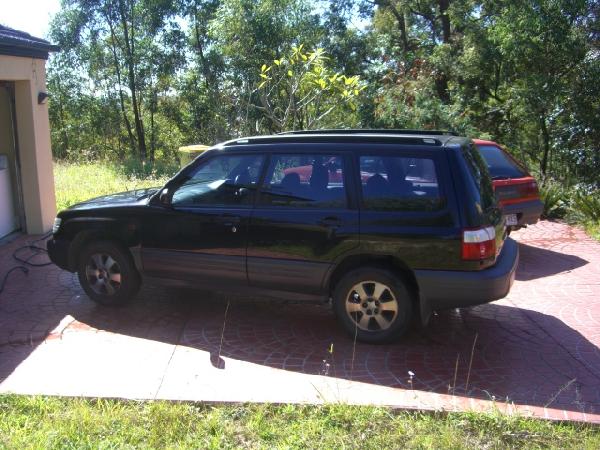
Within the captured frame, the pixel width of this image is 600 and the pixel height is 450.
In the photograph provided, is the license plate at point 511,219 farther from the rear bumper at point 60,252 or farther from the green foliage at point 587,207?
the rear bumper at point 60,252

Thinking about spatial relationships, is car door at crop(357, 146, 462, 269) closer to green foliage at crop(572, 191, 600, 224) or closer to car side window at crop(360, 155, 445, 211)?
car side window at crop(360, 155, 445, 211)

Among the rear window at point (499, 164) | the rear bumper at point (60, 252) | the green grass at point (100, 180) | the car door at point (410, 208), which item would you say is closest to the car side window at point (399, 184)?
the car door at point (410, 208)

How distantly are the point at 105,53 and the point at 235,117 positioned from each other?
28.6 ft

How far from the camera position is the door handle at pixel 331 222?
16.5ft

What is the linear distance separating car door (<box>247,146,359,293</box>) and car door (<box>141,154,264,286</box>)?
0.48 feet

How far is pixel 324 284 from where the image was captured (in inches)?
203

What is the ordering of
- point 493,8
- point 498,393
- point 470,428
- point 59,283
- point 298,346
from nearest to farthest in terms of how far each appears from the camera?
1. point 470,428
2. point 498,393
3. point 298,346
4. point 59,283
5. point 493,8

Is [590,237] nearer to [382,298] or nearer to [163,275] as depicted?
[382,298]

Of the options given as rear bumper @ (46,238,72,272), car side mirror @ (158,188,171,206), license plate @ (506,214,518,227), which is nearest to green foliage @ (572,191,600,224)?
license plate @ (506,214,518,227)

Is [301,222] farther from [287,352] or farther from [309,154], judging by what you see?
[287,352]

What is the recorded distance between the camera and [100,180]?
15.1 metres

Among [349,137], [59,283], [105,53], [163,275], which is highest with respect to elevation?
[105,53]

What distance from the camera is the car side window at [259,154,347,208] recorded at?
511 centimetres

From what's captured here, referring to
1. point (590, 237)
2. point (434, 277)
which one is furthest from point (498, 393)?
point (590, 237)
